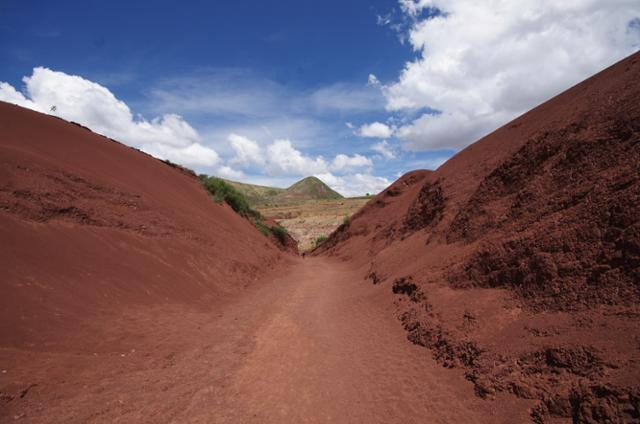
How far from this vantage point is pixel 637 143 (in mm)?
7574

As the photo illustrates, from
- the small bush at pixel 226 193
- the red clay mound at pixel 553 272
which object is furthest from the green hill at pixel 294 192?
the red clay mound at pixel 553 272

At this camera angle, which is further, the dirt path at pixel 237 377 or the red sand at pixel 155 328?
the red sand at pixel 155 328

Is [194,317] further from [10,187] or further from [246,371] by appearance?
[10,187]

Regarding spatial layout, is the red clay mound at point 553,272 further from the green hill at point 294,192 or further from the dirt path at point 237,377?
the green hill at point 294,192

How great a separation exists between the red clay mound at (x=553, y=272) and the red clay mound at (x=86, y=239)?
7027mm

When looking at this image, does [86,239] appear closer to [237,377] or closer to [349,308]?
[237,377]

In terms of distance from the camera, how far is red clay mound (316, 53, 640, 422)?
4.60 m

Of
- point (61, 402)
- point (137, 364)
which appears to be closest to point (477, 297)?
point (137, 364)

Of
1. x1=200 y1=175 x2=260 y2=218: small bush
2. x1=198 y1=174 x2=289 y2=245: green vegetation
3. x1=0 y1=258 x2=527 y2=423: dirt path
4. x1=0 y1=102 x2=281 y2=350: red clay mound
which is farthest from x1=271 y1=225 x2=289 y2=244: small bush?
x1=0 y1=258 x2=527 y2=423: dirt path

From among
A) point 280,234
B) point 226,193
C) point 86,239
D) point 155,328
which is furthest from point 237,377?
point 280,234

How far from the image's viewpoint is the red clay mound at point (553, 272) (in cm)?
Result: 460

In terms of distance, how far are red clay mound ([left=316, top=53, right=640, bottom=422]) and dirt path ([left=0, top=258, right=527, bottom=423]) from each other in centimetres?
65

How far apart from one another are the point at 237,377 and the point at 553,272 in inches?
244

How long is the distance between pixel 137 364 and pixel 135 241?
608 cm
